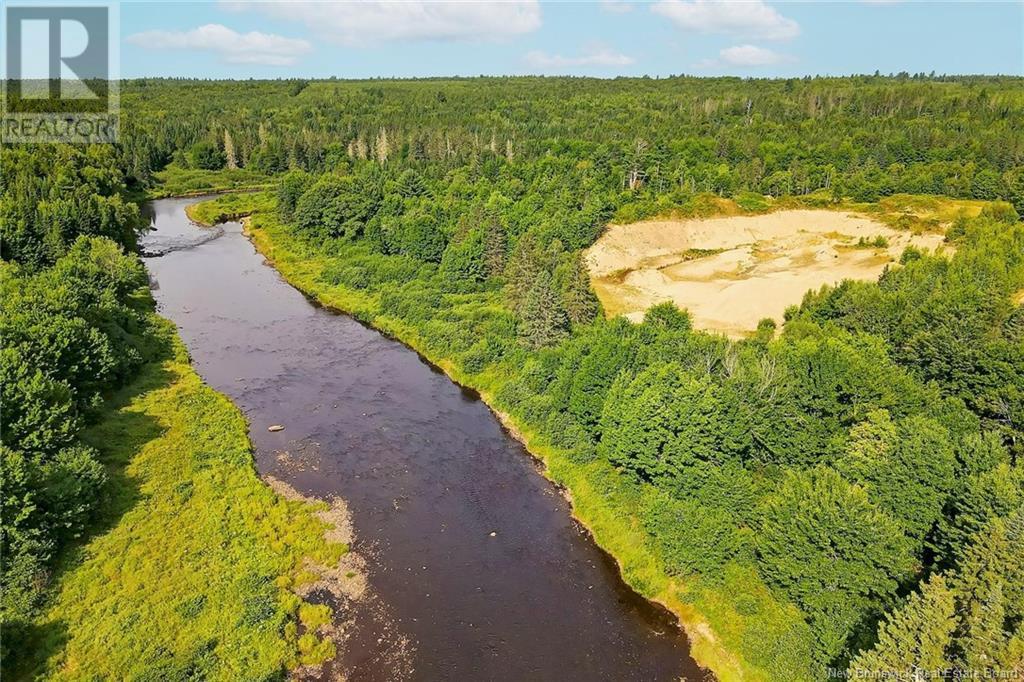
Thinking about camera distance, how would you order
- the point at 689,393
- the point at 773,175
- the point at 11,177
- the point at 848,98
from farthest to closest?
the point at 848,98, the point at 773,175, the point at 11,177, the point at 689,393

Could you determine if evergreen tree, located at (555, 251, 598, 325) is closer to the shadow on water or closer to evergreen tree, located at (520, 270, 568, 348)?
evergreen tree, located at (520, 270, 568, 348)

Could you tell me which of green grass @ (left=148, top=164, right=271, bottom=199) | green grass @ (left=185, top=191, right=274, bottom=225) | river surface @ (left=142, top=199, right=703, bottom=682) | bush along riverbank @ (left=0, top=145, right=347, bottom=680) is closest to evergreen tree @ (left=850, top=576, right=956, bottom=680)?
river surface @ (left=142, top=199, right=703, bottom=682)

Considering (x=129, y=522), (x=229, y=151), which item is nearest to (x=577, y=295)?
(x=129, y=522)

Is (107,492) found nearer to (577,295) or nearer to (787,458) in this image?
(577,295)

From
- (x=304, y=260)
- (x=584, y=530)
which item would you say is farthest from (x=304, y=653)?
(x=304, y=260)

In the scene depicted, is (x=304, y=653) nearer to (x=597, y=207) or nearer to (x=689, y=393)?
(x=689, y=393)

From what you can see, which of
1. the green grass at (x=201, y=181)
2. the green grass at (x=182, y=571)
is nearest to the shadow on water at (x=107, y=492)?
Answer: the green grass at (x=182, y=571)

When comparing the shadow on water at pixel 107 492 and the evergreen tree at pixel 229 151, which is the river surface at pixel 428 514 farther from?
the evergreen tree at pixel 229 151

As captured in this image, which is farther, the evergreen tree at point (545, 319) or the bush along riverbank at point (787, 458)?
the evergreen tree at point (545, 319)
